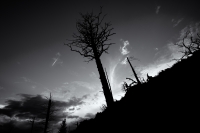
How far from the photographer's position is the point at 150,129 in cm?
213

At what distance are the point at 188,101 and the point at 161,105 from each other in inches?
23.9

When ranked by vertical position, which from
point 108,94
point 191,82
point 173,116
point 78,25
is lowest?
point 173,116

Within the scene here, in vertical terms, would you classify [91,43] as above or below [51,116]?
above

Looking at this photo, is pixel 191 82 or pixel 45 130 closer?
pixel 191 82

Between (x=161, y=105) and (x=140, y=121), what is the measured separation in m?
0.74

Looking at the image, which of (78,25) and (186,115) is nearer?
(186,115)

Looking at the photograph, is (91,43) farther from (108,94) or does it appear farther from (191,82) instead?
(191,82)

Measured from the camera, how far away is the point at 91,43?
904cm

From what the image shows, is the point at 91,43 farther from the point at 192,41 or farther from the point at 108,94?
the point at 192,41

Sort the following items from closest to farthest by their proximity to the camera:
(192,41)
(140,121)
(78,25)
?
(140,121), (78,25), (192,41)

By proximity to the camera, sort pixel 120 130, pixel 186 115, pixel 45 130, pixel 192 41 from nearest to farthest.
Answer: pixel 186 115
pixel 120 130
pixel 192 41
pixel 45 130

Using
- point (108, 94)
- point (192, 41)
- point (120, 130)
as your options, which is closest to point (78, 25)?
point (108, 94)

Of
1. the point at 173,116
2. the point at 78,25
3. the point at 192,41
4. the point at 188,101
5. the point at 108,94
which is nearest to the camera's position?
the point at 173,116

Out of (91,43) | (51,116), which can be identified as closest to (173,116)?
(91,43)
